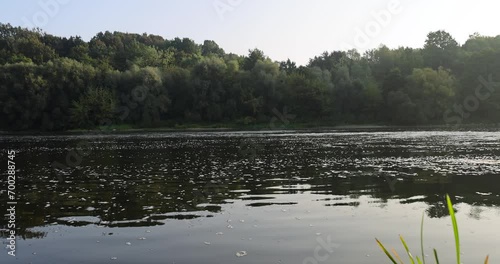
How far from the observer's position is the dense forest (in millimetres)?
108000

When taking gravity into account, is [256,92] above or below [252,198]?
above

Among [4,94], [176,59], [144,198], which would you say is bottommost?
[144,198]

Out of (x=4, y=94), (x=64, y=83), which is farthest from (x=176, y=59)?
(x=4, y=94)

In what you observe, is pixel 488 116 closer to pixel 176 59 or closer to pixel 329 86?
pixel 329 86

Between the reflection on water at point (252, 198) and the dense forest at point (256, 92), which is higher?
the dense forest at point (256, 92)

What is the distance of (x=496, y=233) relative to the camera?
13.1m

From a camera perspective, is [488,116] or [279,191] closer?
[279,191]

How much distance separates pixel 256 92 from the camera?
12212 cm

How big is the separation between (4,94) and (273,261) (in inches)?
4512

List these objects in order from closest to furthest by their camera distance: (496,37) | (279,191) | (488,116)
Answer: (279,191)
(488,116)
(496,37)

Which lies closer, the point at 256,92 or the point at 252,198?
the point at 252,198

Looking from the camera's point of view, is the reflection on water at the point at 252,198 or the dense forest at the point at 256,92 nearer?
the reflection on water at the point at 252,198

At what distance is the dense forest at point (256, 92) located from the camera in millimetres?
108000

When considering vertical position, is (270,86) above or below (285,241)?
above
